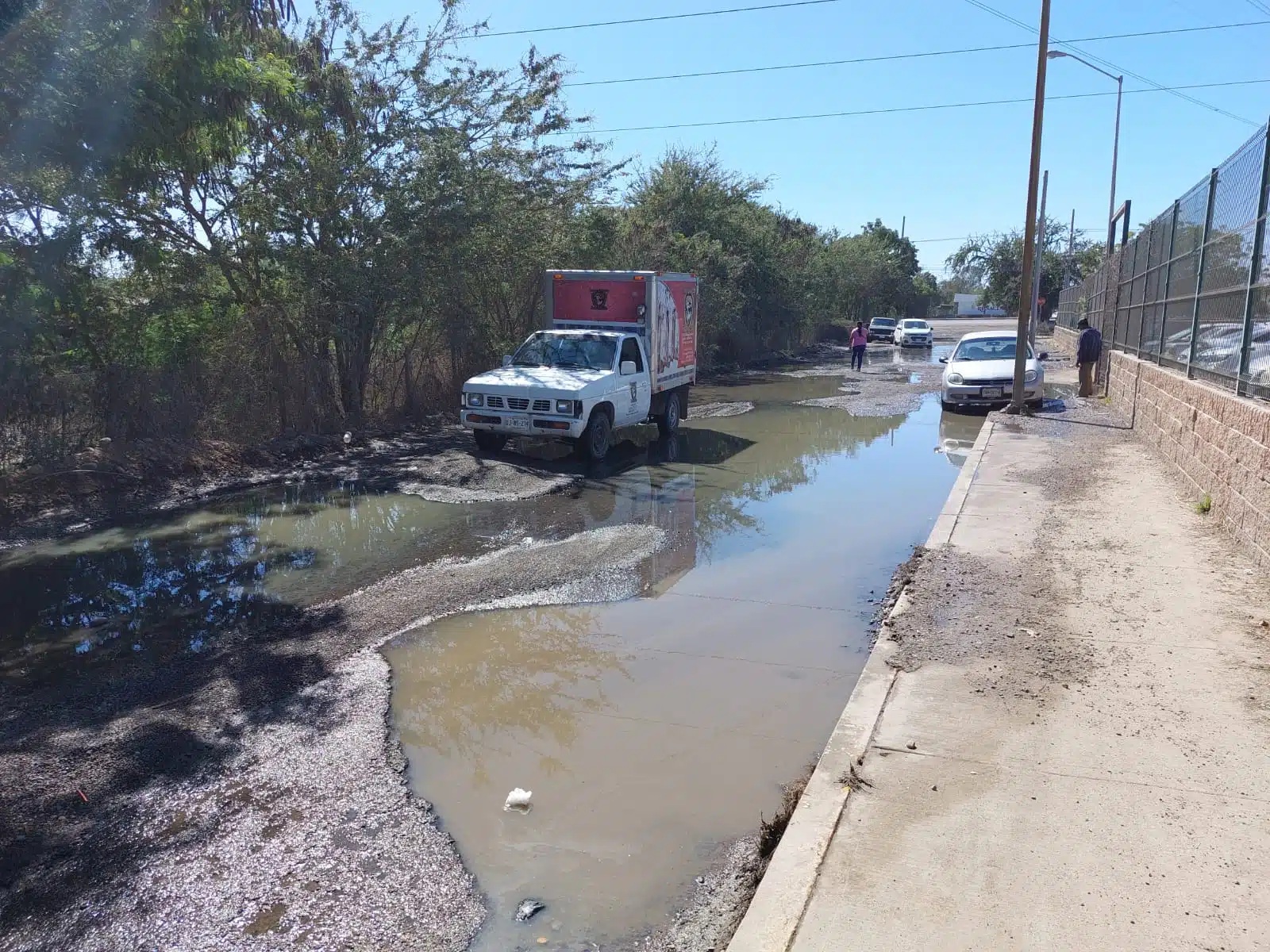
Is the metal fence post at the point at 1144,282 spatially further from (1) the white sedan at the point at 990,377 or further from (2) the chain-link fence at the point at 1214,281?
(1) the white sedan at the point at 990,377

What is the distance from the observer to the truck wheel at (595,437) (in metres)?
13.3

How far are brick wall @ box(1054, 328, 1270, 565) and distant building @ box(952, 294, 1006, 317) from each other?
83.4m

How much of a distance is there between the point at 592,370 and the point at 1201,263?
776 centimetres

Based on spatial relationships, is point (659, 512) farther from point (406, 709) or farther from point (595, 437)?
point (406, 709)

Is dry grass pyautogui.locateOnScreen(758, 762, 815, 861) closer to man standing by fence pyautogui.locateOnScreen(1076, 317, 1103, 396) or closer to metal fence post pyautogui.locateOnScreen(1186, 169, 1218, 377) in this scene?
metal fence post pyautogui.locateOnScreen(1186, 169, 1218, 377)

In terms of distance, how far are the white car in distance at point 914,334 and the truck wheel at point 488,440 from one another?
37.9m

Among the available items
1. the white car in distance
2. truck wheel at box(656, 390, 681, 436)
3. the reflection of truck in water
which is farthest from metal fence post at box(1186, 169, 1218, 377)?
the white car in distance

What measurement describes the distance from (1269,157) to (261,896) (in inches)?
355

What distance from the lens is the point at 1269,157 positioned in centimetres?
801

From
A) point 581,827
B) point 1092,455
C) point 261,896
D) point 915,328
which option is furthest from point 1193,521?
point 915,328

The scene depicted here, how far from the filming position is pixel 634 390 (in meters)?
14.8

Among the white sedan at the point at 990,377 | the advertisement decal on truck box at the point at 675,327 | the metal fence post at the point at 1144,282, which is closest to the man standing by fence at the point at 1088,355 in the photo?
the white sedan at the point at 990,377

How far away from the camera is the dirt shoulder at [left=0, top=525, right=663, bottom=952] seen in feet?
12.0

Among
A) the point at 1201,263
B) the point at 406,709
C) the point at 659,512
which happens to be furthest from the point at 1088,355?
the point at 406,709
